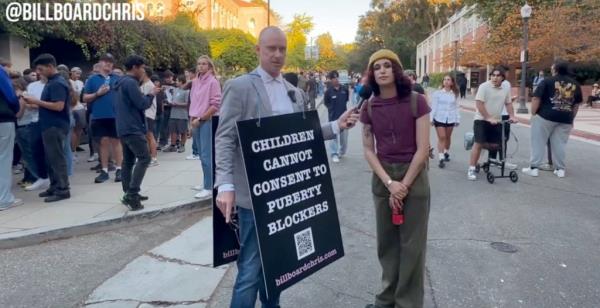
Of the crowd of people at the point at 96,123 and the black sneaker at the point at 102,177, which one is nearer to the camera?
the crowd of people at the point at 96,123

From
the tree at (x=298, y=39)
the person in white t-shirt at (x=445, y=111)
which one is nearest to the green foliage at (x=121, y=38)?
the person in white t-shirt at (x=445, y=111)

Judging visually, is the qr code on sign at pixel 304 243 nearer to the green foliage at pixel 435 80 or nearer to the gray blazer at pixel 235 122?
the gray blazer at pixel 235 122

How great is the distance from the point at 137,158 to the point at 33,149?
2.37 m

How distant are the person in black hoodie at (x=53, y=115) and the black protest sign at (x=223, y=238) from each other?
4.16 metres

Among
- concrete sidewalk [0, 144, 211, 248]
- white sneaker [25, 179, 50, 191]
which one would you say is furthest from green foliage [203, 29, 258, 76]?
white sneaker [25, 179, 50, 191]

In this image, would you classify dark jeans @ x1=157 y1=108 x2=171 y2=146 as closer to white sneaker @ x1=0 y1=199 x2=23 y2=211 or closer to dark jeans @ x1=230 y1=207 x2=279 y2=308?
white sneaker @ x1=0 y1=199 x2=23 y2=211

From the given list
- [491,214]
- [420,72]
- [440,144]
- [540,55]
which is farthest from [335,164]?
[420,72]

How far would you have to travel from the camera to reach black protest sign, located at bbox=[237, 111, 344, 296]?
8.85 feet

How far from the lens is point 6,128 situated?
236 inches

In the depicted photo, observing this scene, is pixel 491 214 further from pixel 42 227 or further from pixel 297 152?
pixel 42 227

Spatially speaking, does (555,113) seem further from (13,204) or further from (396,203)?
(13,204)

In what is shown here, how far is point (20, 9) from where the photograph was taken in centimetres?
1088

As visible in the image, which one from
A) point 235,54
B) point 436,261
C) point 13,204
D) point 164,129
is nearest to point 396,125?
point 436,261

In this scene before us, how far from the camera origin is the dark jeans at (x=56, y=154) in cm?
634
